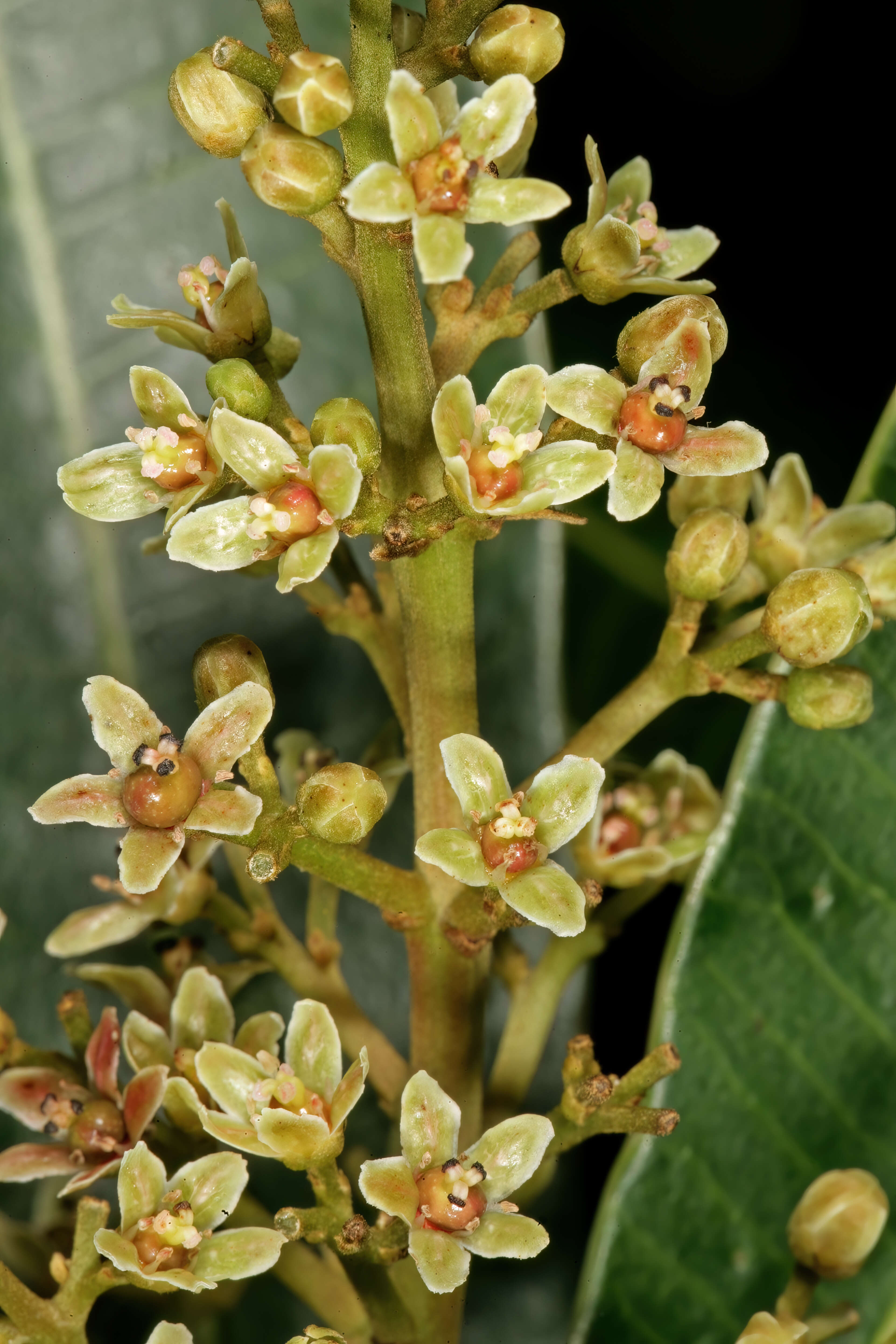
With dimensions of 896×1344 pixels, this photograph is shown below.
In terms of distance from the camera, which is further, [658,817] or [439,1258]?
[658,817]

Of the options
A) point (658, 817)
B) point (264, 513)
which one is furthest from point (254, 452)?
point (658, 817)

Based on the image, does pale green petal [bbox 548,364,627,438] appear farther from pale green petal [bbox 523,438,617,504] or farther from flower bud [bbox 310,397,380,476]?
flower bud [bbox 310,397,380,476]

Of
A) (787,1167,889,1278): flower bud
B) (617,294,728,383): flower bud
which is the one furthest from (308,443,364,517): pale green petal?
(787,1167,889,1278): flower bud

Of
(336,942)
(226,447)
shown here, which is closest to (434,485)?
(226,447)

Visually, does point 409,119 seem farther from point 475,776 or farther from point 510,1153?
point 510,1153

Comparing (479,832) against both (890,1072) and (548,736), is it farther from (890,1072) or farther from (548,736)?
(548,736)
